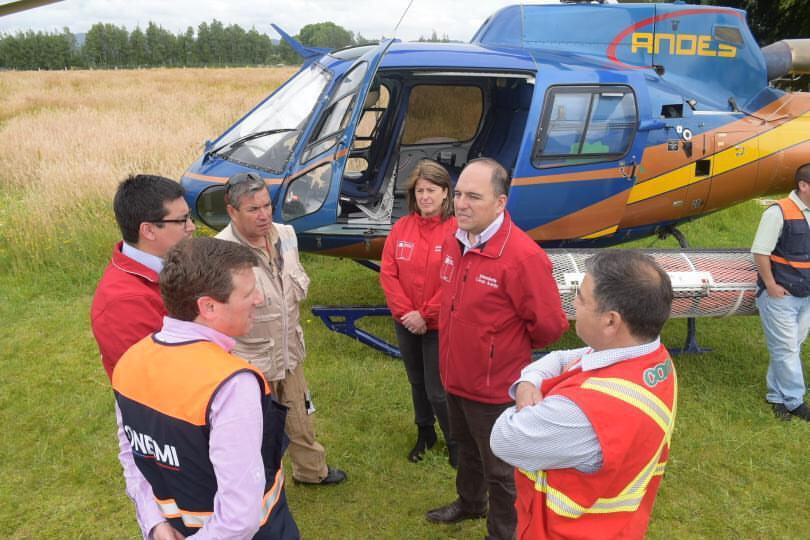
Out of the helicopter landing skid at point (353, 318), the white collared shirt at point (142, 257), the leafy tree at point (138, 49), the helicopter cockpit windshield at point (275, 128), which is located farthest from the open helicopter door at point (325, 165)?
the leafy tree at point (138, 49)

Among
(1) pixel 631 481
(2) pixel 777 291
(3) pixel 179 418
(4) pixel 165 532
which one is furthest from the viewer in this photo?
(2) pixel 777 291

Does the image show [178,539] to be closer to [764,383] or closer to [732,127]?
[764,383]

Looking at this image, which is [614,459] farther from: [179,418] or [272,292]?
[272,292]

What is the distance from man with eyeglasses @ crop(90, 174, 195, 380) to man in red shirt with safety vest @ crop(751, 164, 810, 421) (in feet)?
12.2

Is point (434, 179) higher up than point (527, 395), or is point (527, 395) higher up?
point (434, 179)

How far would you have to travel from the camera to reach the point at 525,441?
158cm

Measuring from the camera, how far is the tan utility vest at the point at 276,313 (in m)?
2.91

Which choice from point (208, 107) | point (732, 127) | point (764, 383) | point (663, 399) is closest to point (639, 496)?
point (663, 399)

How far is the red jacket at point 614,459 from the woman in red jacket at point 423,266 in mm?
1701

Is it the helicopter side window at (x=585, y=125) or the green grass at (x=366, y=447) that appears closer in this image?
the green grass at (x=366, y=447)

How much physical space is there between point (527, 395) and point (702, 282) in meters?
3.32

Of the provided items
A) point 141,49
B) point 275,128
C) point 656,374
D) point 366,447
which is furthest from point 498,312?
point 141,49

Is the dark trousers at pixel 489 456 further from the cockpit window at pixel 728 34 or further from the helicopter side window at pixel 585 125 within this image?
the cockpit window at pixel 728 34

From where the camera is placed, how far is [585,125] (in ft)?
15.9
